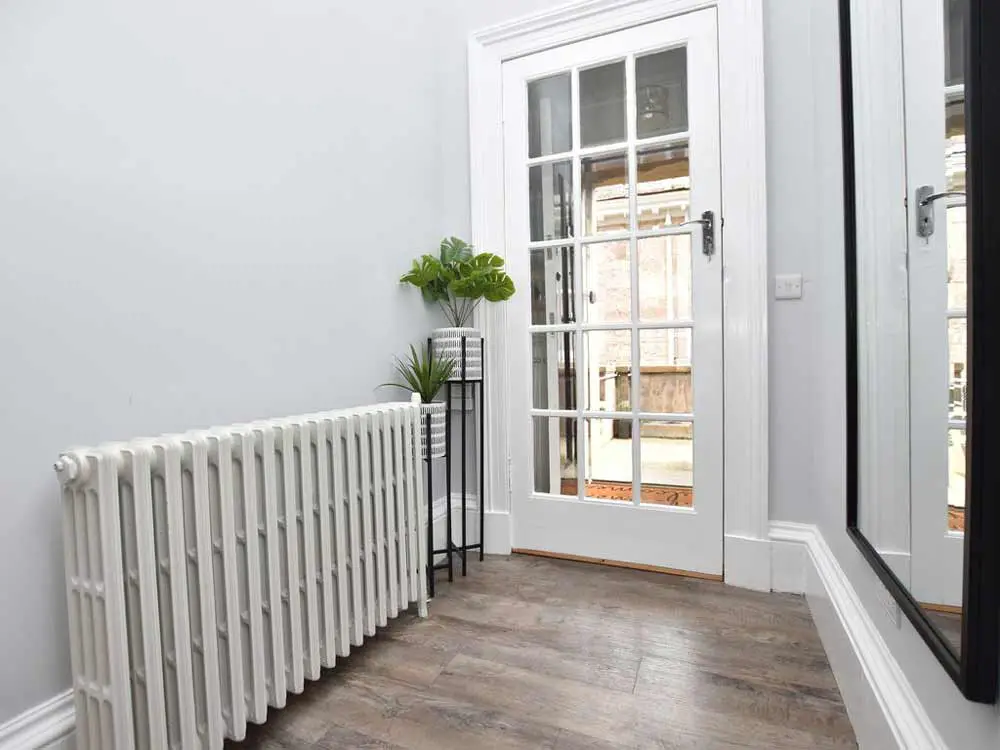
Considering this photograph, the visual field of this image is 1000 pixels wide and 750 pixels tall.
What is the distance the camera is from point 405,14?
2121mm

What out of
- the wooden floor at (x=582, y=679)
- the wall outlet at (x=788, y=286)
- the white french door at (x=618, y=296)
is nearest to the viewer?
the wooden floor at (x=582, y=679)

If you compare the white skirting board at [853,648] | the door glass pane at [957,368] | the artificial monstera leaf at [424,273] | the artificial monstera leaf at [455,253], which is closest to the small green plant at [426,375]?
the artificial monstera leaf at [424,273]

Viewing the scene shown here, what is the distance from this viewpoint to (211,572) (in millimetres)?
1050

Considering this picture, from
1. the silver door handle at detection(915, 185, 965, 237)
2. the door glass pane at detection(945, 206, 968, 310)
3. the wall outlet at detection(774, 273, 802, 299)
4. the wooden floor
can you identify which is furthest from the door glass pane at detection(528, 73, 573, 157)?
the wooden floor

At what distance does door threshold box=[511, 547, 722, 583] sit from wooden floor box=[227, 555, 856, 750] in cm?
11

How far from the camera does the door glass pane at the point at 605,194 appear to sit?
2127mm

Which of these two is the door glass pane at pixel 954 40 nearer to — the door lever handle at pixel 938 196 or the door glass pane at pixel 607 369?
the door lever handle at pixel 938 196

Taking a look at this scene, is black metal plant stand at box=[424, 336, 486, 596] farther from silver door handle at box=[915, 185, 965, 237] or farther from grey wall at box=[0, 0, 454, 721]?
silver door handle at box=[915, 185, 965, 237]

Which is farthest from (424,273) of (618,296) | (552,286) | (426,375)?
(618,296)

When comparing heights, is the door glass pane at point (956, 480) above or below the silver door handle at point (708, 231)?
below

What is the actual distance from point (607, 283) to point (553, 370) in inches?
17.5

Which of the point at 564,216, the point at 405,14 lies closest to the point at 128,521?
the point at 564,216

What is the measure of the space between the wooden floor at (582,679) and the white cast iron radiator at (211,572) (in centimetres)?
13

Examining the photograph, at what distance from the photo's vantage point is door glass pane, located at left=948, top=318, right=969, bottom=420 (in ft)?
2.19
